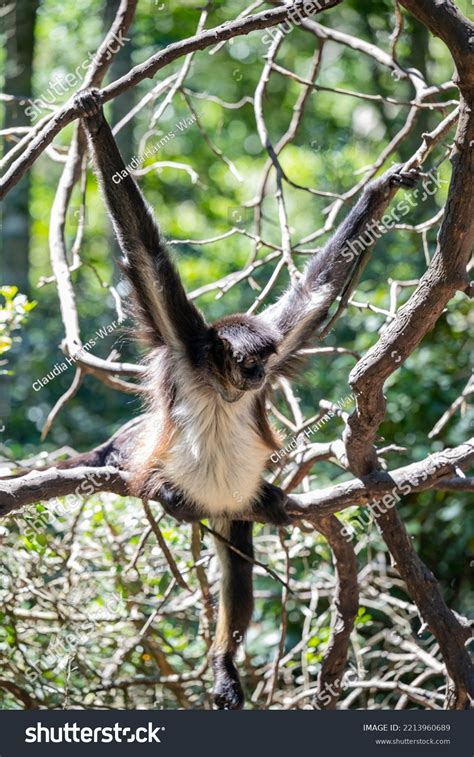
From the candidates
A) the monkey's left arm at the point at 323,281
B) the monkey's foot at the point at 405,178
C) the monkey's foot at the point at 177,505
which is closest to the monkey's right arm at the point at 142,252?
the monkey's left arm at the point at 323,281

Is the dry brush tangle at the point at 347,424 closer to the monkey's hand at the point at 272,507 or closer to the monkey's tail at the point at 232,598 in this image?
the monkey's hand at the point at 272,507

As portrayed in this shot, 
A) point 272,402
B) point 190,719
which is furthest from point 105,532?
point 190,719

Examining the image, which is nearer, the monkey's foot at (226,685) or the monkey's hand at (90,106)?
the monkey's hand at (90,106)

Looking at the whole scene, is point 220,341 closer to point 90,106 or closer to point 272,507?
point 272,507

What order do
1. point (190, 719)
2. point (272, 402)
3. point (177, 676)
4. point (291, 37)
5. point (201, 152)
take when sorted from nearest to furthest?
1. point (190, 719)
2. point (272, 402)
3. point (177, 676)
4. point (291, 37)
5. point (201, 152)

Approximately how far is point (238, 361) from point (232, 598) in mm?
1683

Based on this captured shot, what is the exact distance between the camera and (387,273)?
969cm

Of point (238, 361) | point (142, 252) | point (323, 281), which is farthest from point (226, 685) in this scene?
point (142, 252)

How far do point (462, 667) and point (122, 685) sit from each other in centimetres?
269

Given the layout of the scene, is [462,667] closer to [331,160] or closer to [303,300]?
[303,300]

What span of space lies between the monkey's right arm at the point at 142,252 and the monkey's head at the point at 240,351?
15 cm

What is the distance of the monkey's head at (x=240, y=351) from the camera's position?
15.0ft

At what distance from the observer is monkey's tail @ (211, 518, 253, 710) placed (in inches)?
213

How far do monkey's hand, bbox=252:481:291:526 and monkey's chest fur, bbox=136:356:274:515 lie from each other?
2.2 inches
